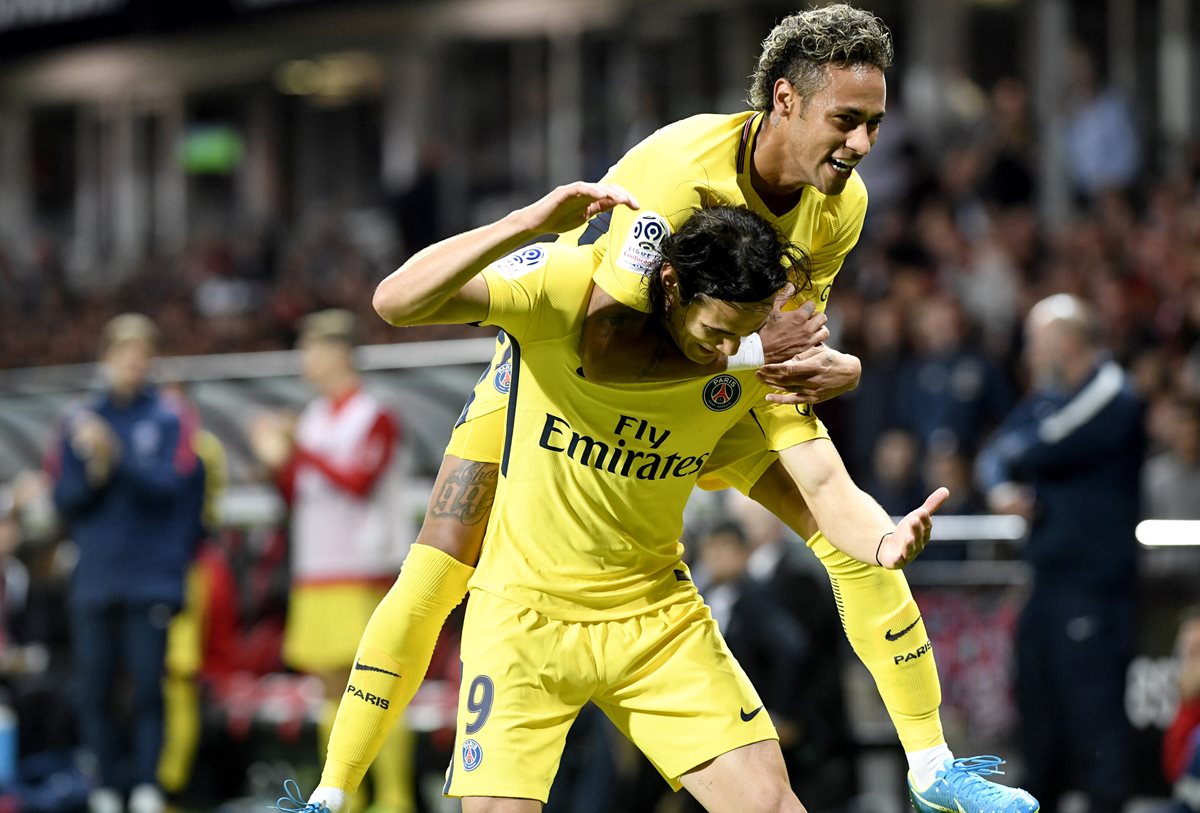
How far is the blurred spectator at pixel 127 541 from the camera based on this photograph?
30.7ft

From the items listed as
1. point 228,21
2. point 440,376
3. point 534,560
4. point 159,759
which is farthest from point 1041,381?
point 228,21

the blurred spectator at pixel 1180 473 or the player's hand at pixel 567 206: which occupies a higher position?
the player's hand at pixel 567 206

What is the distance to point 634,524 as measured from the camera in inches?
188

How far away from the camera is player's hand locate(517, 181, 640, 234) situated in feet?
13.6

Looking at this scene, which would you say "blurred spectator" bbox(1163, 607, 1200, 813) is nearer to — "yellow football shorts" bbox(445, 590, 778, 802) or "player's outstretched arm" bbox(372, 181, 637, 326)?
"yellow football shorts" bbox(445, 590, 778, 802)

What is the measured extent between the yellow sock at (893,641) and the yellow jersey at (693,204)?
2.40ft

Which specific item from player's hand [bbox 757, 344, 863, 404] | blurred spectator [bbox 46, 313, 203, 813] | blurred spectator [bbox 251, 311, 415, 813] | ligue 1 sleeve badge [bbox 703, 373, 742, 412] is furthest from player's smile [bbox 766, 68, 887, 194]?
blurred spectator [bbox 46, 313, 203, 813]

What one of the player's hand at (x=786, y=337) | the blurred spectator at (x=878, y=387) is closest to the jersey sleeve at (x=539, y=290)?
the player's hand at (x=786, y=337)

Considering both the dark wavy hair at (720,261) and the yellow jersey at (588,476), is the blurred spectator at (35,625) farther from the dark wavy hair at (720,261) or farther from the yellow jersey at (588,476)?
the dark wavy hair at (720,261)

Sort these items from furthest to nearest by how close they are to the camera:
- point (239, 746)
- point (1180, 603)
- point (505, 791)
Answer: point (239, 746) < point (1180, 603) < point (505, 791)

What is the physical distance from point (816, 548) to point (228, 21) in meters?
14.5

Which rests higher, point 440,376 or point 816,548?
point 816,548

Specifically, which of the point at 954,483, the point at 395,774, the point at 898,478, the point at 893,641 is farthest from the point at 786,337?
the point at 898,478

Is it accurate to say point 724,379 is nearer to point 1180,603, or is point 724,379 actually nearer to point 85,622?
point 1180,603
